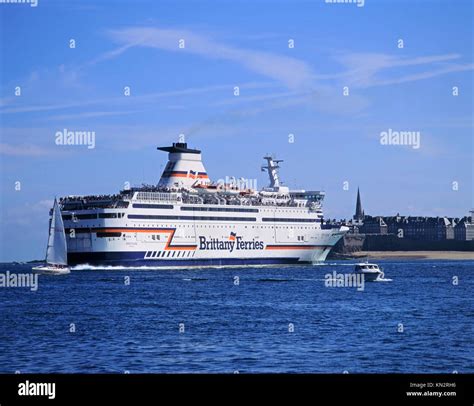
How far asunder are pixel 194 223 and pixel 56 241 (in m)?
20.8

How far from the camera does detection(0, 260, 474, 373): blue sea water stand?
2623cm

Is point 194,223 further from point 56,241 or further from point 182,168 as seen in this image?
point 56,241

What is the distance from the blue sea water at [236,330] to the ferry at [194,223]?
2139 cm

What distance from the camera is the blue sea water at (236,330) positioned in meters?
26.2

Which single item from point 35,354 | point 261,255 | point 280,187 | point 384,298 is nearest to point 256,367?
point 35,354

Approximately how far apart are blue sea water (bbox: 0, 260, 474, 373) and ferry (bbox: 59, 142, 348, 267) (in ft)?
70.2

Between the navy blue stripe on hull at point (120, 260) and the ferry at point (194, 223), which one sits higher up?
the ferry at point (194, 223)

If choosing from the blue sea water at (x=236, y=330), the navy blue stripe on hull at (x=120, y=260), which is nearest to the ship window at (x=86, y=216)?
the navy blue stripe on hull at (x=120, y=260)

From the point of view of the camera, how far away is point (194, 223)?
8750 centimetres
